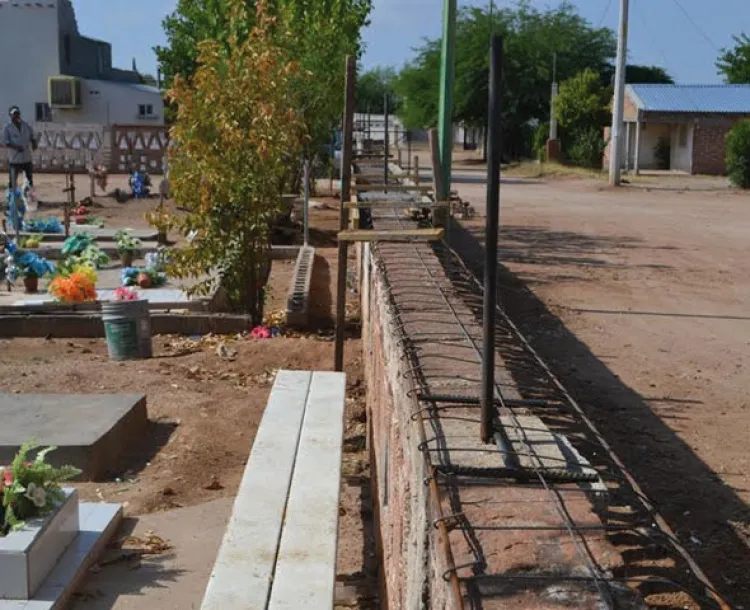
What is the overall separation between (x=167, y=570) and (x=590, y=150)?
44.5 metres

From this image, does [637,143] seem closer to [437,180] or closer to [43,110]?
[43,110]

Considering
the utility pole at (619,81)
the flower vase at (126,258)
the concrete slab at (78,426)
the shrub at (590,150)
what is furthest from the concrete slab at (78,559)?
the shrub at (590,150)

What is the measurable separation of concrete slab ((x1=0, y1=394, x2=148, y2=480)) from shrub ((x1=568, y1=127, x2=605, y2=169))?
138 ft

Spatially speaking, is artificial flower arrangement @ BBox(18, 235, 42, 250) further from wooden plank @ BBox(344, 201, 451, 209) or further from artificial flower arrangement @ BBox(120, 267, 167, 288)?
wooden plank @ BBox(344, 201, 451, 209)

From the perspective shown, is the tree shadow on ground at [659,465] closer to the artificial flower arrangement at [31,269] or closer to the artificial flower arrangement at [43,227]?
the artificial flower arrangement at [31,269]

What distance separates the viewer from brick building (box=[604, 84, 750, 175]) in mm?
44094

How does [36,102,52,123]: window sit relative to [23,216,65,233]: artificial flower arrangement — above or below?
above

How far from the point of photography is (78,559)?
5164 mm

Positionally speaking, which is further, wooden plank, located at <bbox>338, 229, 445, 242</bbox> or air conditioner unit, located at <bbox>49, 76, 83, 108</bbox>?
air conditioner unit, located at <bbox>49, 76, 83, 108</bbox>

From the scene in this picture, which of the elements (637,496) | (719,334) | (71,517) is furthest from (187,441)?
(719,334)

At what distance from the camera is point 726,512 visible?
19.6ft

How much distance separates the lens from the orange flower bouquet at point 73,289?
37.4 feet

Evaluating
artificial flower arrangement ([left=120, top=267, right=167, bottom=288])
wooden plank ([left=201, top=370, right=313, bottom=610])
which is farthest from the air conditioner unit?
wooden plank ([left=201, top=370, right=313, bottom=610])

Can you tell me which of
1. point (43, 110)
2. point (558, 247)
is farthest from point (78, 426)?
point (43, 110)
